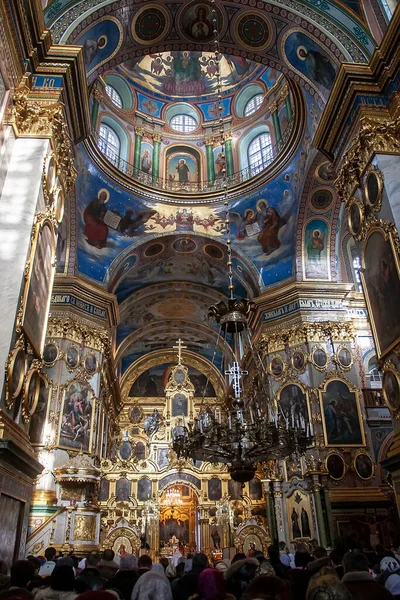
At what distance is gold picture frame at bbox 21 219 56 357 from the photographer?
26.2 feet

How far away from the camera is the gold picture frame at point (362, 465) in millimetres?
14617

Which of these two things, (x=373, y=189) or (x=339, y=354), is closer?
(x=373, y=189)

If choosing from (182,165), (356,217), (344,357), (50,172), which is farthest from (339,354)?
(50,172)

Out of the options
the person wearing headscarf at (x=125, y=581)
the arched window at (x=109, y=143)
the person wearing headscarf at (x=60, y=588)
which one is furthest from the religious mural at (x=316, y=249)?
the person wearing headscarf at (x=60, y=588)

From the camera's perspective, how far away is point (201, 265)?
72.5 feet

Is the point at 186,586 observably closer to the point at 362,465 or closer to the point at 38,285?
the point at 38,285

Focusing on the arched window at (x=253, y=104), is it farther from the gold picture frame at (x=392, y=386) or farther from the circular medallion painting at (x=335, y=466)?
the gold picture frame at (x=392, y=386)

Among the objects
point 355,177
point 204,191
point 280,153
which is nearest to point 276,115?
point 280,153

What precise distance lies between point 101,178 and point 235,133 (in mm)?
6773

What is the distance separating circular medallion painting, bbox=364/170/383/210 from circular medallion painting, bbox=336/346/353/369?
7.74 metres

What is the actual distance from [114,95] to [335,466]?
53.5 feet

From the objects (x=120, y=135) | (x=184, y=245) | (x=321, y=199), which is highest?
(x=120, y=135)

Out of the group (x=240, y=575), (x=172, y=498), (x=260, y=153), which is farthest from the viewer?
(x=172, y=498)

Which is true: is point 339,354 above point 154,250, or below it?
below
